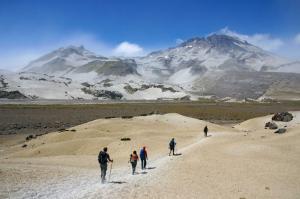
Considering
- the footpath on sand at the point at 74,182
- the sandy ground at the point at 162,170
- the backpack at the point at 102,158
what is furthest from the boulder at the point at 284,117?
the backpack at the point at 102,158

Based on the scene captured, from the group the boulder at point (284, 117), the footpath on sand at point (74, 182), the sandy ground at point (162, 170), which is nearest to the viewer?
the footpath on sand at point (74, 182)

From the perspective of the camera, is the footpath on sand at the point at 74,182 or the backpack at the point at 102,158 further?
the backpack at the point at 102,158

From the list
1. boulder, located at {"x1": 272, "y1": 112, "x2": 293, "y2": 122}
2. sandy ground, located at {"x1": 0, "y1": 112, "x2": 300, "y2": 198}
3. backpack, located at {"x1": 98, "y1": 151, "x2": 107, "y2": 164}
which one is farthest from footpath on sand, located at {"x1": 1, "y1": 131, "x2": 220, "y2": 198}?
boulder, located at {"x1": 272, "y1": 112, "x2": 293, "y2": 122}

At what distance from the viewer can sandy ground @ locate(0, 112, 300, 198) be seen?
2233cm

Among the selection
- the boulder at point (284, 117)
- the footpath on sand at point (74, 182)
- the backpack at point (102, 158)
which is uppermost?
the boulder at point (284, 117)

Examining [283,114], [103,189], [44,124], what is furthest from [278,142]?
[44,124]

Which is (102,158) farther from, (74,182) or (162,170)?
(162,170)

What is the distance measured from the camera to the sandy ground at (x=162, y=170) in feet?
73.3

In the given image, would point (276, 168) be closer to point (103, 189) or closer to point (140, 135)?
point (103, 189)

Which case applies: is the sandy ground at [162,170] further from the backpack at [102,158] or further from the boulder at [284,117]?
the boulder at [284,117]

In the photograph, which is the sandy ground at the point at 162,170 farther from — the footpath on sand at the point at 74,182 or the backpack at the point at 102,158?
the backpack at the point at 102,158

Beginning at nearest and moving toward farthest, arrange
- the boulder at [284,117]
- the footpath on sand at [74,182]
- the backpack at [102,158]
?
the footpath on sand at [74,182] → the backpack at [102,158] → the boulder at [284,117]

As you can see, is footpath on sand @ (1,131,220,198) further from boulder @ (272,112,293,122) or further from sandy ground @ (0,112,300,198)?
→ boulder @ (272,112,293,122)

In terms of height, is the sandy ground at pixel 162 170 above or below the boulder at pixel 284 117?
below
